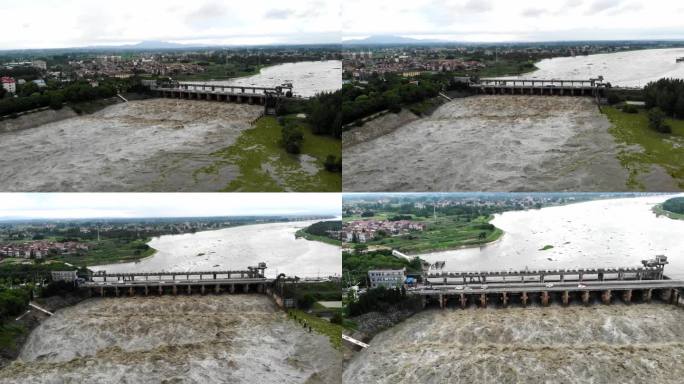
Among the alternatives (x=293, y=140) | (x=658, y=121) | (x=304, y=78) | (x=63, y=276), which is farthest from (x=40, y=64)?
(x=658, y=121)

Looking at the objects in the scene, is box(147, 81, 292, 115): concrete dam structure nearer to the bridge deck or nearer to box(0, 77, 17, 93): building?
box(0, 77, 17, 93): building

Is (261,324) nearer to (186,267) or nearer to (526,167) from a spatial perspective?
(526,167)

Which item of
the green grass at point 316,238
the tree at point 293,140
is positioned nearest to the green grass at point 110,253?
the green grass at point 316,238

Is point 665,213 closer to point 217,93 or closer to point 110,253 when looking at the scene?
point 217,93

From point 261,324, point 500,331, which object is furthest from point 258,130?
point 500,331

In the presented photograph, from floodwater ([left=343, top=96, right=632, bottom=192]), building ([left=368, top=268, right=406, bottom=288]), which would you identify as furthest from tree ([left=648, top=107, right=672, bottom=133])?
building ([left=368, top=268, right=406, bottom=288])

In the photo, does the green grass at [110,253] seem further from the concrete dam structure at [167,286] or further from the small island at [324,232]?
the small island at [324,232]
